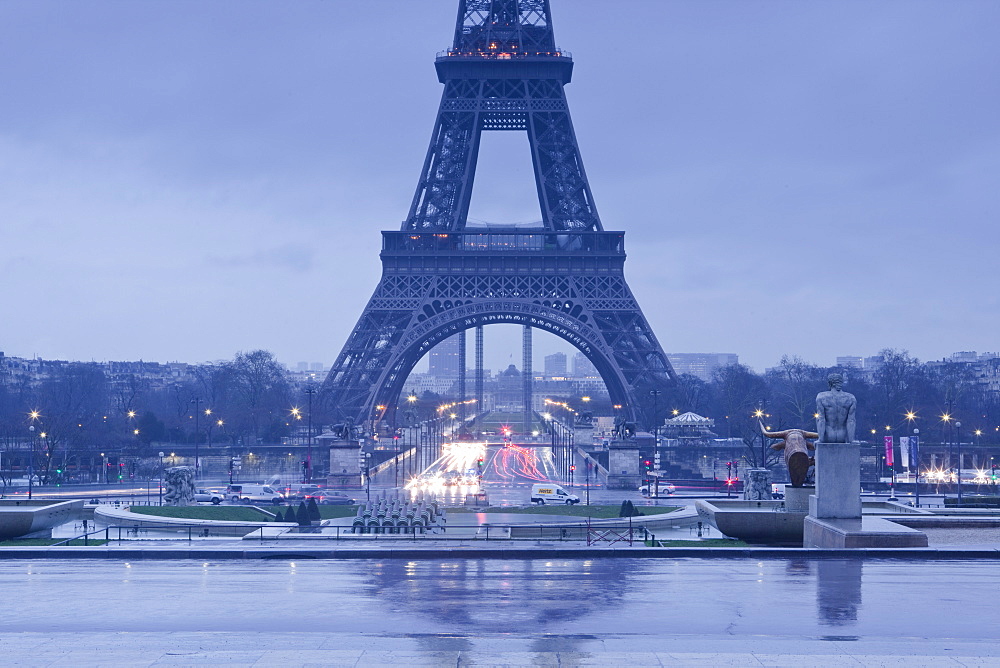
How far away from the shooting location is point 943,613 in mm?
18703

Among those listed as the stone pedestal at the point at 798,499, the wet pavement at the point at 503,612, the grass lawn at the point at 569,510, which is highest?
the stone pedestal at the point at 798,499

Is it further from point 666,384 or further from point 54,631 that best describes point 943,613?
point 666,384

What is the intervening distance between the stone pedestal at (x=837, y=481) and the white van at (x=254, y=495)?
36270 millimetres

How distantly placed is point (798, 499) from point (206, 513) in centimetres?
2449

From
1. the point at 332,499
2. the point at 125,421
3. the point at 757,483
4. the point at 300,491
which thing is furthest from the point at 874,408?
the point at 125,421

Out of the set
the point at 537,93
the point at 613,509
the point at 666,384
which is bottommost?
the point at 613,509

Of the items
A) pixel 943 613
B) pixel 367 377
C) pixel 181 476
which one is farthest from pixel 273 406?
pixel 943 613

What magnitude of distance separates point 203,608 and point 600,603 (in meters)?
7.45

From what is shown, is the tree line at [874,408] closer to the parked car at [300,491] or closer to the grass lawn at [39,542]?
the parked car at [300,491]

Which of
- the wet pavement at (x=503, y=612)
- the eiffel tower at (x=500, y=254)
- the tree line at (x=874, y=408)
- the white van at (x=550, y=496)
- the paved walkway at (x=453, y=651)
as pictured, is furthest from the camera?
the tree line at (x=874, y=408)

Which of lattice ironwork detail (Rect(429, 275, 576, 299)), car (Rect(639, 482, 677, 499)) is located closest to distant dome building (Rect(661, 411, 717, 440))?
lattice ironwork detail (Rect(429, 275, 576, 299))

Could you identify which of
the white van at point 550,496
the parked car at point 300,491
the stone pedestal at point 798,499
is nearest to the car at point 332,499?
the parked car at point 300,491

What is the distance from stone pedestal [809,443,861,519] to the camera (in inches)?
1104

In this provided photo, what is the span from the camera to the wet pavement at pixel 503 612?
15727 mm
